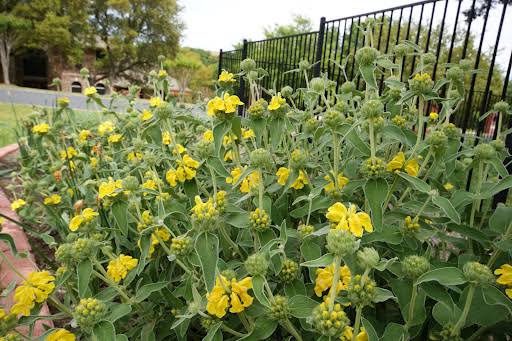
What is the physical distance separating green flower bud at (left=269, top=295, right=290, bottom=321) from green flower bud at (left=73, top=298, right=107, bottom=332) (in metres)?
0.36

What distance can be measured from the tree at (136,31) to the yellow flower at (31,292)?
24.0 meters

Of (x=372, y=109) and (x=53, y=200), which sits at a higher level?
(x=372, y=109)

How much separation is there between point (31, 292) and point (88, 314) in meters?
0.23

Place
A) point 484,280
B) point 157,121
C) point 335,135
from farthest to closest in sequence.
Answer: point 157,121
point 335,135
point 484,280

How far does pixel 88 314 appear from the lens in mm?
762

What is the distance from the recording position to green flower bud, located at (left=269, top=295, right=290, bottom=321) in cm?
72

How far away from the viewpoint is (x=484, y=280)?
0.63m

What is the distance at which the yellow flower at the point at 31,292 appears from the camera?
882 mm

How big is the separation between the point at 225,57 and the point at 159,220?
775cm

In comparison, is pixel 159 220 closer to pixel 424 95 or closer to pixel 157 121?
pixel 157 121

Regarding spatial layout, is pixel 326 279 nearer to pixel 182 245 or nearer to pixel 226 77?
pixel 182 245

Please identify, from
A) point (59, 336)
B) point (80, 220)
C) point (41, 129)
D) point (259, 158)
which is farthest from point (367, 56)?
point (41, 129)

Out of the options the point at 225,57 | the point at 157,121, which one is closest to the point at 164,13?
the point at 225,57

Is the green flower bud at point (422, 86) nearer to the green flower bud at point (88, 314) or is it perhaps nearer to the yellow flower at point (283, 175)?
the yellow flower at point (283, 175)
